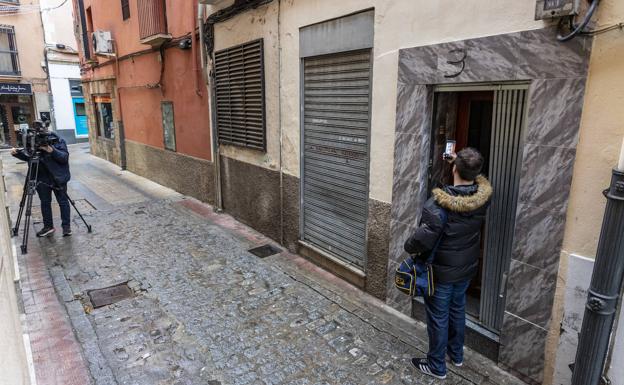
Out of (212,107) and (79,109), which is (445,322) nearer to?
(212,107)

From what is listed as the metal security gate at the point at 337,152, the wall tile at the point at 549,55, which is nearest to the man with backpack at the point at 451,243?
the wall tile at the point at 549,55

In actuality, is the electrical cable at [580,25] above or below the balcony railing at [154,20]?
below

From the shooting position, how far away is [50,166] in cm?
662

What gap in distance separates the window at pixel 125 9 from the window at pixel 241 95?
541 centimetres

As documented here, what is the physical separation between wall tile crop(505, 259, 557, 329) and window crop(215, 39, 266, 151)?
14.5 ft

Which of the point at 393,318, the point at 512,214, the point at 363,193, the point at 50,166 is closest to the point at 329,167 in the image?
the point at 363,193

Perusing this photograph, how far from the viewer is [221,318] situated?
4434 millimetres

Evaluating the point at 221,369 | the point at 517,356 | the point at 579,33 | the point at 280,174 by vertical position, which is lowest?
the point at 221,369

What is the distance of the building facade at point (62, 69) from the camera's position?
22281mm

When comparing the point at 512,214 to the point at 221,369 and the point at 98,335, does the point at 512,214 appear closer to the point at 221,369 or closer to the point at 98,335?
the point at 221,369

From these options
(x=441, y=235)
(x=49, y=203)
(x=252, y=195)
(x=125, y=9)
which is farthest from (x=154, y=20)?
(x=441, y=235)

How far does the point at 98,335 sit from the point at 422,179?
146 inches

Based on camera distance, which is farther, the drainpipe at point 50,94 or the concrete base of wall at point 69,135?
the concrete base of wall at point 69,135

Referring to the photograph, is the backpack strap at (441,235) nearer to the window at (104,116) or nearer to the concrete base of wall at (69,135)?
the window at (104,116)
